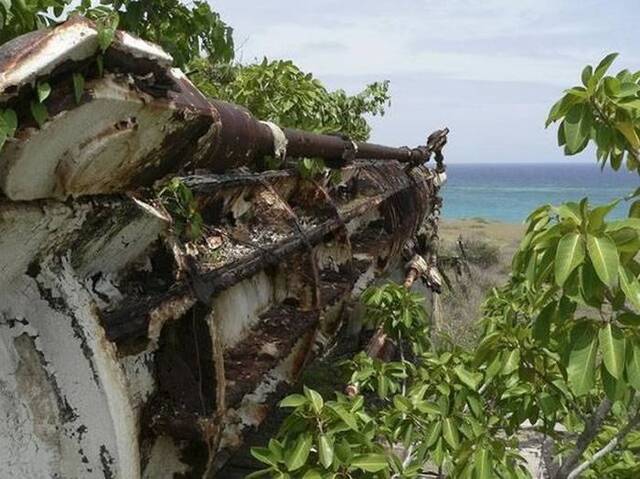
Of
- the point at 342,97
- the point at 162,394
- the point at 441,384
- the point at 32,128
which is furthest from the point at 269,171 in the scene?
the point at 342,97

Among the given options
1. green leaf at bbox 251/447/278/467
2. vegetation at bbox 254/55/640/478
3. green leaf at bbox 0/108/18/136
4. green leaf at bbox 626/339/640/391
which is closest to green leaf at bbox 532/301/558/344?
vegetation at bbox 254/55/640/478

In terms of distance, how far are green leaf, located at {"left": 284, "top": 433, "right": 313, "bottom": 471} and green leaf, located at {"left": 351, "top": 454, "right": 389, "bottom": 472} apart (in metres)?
0.16

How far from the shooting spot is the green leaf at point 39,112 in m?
1.64

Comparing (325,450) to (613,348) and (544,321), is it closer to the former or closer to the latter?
(544,321)

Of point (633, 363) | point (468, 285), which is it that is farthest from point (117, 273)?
point (468, 285)

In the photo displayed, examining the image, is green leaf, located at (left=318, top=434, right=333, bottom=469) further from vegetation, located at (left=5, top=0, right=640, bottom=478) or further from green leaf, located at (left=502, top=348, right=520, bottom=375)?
green leaf, located at (left=502, top=348, right=520, bottom=375)

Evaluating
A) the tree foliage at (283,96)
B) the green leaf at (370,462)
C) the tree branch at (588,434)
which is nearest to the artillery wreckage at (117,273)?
the green leaf at (370,462)

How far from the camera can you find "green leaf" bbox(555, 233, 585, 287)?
2004 millimetres

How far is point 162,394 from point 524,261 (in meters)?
1.29

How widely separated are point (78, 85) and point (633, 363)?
160cm

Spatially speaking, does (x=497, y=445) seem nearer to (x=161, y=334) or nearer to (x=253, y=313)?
(x=161, y=334)

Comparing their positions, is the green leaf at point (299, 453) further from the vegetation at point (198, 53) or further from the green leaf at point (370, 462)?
the vegetation at point (198, 53)

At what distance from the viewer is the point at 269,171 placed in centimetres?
464

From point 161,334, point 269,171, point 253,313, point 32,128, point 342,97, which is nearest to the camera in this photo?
point 32,128
